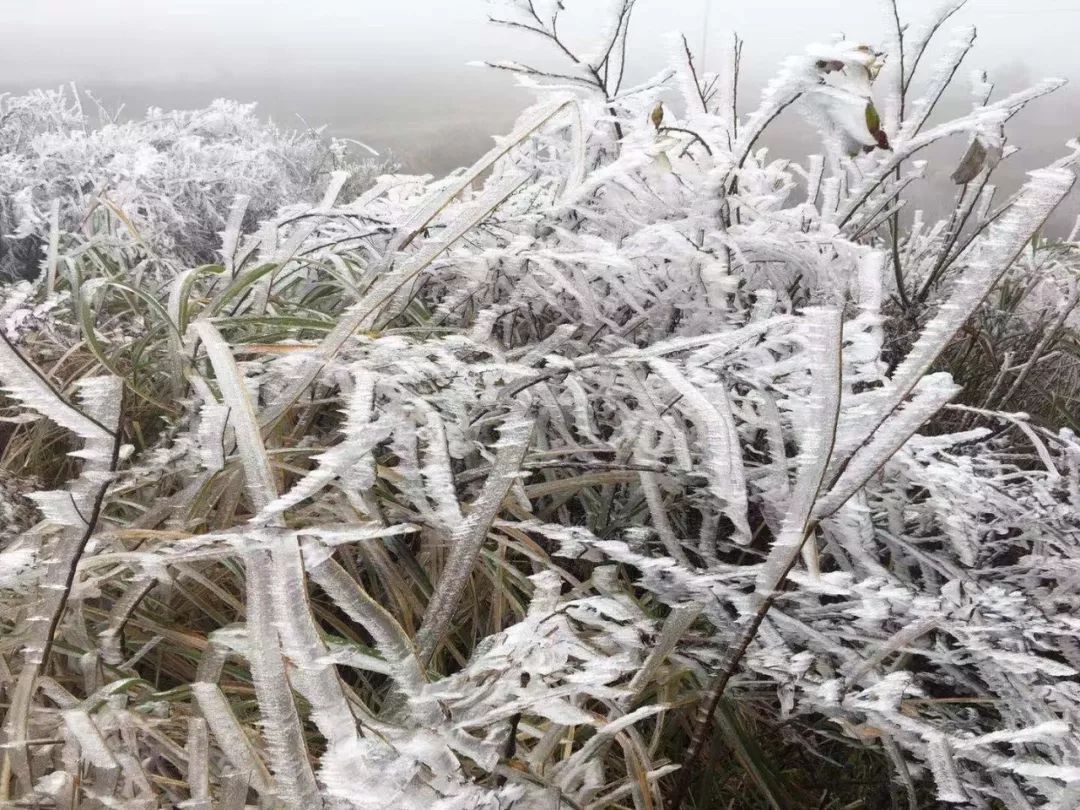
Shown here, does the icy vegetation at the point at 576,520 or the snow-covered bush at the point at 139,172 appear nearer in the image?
the icy vegetation at the point at 576,520

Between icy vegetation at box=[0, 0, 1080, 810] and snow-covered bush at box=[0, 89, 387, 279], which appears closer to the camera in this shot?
icy vegetation at box=[0, 0, 1080, 810]

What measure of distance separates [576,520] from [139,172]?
48.6 inches

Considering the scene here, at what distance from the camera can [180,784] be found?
0.36 m

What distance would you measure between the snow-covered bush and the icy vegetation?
0.63 metres

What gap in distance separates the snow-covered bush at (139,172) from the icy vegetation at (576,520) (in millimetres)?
631

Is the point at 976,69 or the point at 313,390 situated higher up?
the point at 976,69

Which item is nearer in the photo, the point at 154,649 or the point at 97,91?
the point at 154,649

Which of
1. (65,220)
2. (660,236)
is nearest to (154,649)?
(660,236)

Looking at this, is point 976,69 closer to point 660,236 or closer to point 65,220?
point 660,236

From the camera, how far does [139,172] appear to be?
1.45m

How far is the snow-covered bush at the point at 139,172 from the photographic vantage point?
146 centimetres

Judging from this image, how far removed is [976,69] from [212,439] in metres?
0.72

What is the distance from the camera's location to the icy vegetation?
34cm

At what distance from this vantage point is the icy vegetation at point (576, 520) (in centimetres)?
34
